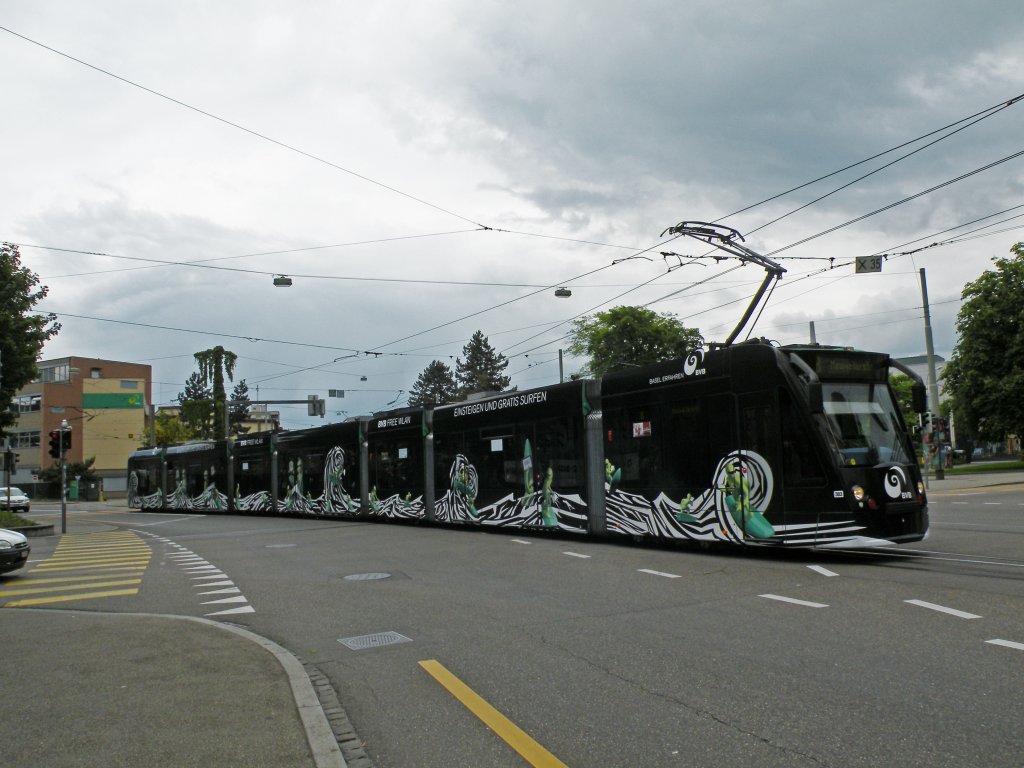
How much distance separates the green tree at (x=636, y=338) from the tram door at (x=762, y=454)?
4735cm

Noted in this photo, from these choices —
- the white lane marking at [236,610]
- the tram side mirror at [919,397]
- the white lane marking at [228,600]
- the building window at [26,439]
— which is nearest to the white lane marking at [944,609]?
A: the tram side mirror at [919,397]

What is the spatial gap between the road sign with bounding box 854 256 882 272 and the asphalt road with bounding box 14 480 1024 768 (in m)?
8.73

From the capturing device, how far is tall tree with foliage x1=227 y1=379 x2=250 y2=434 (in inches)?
3607

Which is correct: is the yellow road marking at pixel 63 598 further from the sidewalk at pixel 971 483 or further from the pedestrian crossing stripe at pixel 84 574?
the sidewalk at pixel 971 483

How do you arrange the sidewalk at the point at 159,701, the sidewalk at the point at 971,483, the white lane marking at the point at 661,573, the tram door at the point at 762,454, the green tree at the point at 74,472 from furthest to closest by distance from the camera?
the green tree at the point at 74,472
the sidewalk at the point at 971,483
the tram door at the point at 762,454
the white lane marking at the point at 661,573
the sidewalk at the point at 159,701

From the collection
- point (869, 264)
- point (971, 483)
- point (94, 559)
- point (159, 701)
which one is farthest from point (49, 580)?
point (971, 483)

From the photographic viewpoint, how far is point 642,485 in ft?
48.2

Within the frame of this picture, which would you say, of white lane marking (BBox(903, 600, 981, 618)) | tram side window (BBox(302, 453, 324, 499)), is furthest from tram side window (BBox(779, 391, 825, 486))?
tram side window (BBox(302, 453, 324, 499))

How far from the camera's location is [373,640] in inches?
301

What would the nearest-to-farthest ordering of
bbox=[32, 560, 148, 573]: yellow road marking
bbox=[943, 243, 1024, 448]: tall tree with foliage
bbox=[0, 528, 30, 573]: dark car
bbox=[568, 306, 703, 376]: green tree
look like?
bbox=[0, 528, 30, 573]: dark car → bbox=[32, 560, 148, 573]: yellow road marking → bbox=[943, 243, 1024, 448]: tall tree with foliage → bbox=[568, 306, 703, 376]: green tree

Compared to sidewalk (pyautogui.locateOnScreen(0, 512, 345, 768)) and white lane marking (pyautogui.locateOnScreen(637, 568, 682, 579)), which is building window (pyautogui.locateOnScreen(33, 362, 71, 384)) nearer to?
sidewalk (pyautogui.locateOnScreen(0, 512, 345, 768))

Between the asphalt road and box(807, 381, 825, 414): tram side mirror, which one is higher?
box(807, 381, 825, 414): tram side mirror

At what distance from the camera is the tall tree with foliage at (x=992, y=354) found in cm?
4475

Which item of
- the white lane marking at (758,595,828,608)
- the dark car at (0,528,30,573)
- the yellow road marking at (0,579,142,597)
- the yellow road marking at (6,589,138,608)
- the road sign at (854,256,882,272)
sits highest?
the road sign at (854,256,882,272)
